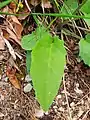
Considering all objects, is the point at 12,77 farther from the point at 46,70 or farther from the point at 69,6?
the point at 69,6

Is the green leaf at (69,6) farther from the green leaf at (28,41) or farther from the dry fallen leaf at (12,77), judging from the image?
the dry fallen leaf at (12,77)

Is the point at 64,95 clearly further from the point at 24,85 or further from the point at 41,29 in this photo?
the point at 41,29

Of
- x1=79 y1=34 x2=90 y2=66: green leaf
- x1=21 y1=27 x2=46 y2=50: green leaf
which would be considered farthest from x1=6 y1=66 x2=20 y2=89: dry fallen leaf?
x1=79 y1=34 x2=90 y2=66: green leaf

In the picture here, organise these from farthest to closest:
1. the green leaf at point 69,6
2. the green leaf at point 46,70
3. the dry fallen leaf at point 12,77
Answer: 1. the green leaf at point 69,6
2. the dry fallen leaf at point 12,77
3. the green leaf at point 46,70

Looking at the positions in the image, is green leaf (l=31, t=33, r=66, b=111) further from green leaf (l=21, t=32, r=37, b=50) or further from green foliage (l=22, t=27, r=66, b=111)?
green leaf (l=21, t=32, r=37, b=50)

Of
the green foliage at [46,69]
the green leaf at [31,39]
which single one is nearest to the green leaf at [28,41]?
the green leaf at [31,39]
